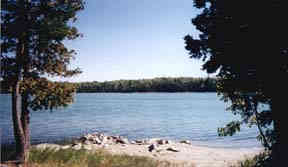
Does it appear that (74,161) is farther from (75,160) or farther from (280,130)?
(280,130)

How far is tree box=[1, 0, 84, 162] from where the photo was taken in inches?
532

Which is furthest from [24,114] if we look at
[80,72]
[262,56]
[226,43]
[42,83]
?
[262,56]

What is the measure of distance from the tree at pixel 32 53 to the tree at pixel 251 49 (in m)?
7.36

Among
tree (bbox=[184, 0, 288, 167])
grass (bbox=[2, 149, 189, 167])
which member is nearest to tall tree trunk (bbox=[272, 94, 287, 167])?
tree (bbox=[184, 0, 288, 167])

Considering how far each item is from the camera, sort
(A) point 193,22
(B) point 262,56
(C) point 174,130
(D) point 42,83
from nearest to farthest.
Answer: (B) point 262,56
(A) point 193,22
(D) point 42,83
(C) point 174,130

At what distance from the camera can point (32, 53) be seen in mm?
14273

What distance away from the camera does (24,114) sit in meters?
14.5

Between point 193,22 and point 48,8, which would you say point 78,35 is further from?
point 193,22

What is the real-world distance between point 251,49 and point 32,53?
1062cm

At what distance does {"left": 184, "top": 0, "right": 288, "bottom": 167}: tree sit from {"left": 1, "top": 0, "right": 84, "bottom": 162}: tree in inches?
290

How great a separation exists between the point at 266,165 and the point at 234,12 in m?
5.26

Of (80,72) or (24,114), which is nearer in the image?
(24,114)

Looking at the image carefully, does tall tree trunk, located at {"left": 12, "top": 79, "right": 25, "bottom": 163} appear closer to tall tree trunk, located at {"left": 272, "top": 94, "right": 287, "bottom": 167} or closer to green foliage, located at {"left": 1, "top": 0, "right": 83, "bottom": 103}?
green foliage, located at {"left": 1, "top": 0, "right": 83, "bottom": 103}

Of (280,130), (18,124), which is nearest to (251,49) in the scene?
(280,130)
